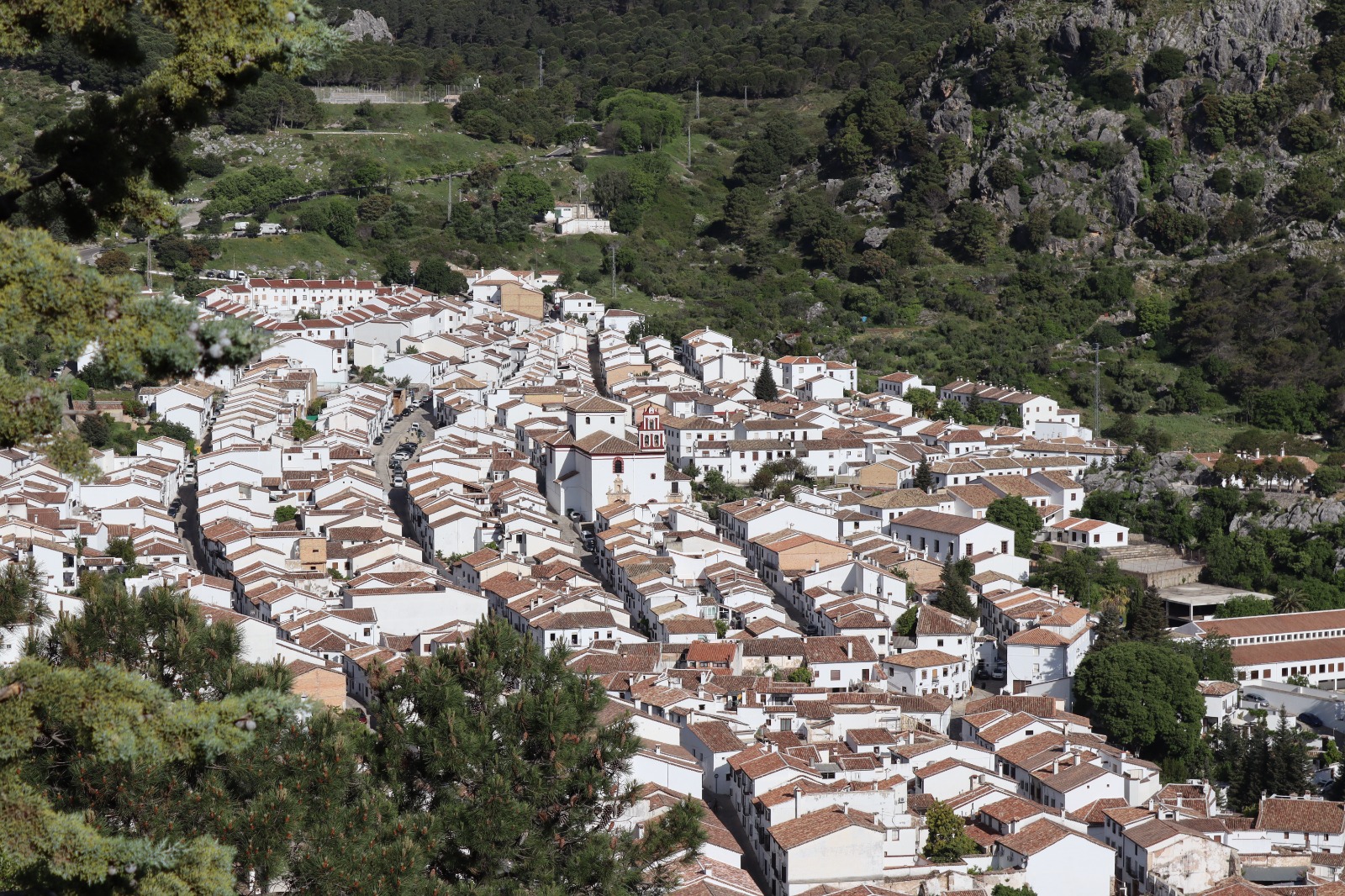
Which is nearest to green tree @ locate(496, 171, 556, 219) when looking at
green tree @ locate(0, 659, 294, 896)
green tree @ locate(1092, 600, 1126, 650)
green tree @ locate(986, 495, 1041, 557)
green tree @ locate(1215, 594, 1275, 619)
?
green tree @ locate(986, 495, 1041, 557)

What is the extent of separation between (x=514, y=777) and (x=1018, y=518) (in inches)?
782

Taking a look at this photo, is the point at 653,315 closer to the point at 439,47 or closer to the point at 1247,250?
the point at 1247,250

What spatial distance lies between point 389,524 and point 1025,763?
11.3m

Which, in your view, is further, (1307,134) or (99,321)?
(1307,134)

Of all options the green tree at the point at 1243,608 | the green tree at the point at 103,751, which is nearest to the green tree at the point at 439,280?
the green tree at the point at 1243,608

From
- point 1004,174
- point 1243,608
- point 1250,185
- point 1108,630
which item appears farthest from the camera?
point 1004,174

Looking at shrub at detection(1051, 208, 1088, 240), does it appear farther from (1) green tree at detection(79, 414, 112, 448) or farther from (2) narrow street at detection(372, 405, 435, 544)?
(1) green tree at detection(79, 414, 112, 448)

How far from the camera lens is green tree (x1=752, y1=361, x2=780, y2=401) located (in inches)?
1356

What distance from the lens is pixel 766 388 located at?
34438 millimetres

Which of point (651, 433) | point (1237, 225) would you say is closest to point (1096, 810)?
point (651, 433)

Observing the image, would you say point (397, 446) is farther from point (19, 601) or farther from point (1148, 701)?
point (19, 601)

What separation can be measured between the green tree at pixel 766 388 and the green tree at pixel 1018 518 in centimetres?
753

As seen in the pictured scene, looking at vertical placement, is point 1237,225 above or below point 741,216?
above

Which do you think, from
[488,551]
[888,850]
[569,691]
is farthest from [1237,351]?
[569,691]
